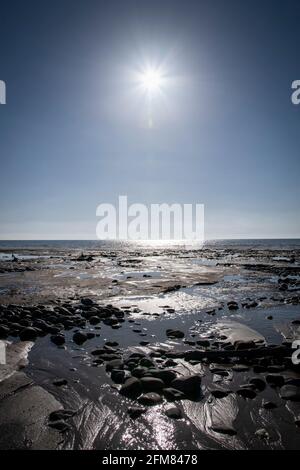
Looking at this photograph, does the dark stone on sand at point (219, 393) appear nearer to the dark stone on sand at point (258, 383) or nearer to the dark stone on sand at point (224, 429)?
the dark stone on sand at point (258, 383)

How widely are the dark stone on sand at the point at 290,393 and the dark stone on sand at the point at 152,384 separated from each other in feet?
8.15

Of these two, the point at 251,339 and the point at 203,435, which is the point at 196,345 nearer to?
the point at 251,339

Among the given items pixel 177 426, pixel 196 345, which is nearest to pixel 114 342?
A: pixel 196 345

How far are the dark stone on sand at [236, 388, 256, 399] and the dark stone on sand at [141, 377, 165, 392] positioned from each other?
1617mm

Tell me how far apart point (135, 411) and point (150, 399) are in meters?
0.46

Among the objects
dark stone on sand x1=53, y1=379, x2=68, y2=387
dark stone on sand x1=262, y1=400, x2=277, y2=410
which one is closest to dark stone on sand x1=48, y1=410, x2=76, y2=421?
dark stone on sand x1=53, y1=379, x2=68, y2=387

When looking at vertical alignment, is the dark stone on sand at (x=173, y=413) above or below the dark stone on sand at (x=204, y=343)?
above

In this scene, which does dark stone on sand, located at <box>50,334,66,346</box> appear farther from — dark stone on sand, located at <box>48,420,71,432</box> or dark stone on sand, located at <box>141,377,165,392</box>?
dark stone on sand, located at <box>48,420,71,432</box>

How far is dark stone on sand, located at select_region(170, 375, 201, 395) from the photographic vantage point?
6148 millimetres

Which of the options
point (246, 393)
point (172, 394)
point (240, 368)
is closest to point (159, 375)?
point (172, 394)

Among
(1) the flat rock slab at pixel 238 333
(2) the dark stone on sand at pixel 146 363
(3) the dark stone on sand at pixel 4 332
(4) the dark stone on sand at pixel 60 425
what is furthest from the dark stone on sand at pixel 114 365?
(3) the dark stone on sand at pixel 4 332

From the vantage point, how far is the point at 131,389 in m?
6.18

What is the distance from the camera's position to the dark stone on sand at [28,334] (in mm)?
9445
